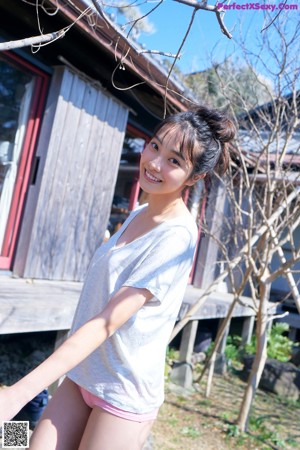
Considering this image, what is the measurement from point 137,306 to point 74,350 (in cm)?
19

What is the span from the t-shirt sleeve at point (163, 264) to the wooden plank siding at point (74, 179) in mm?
3580

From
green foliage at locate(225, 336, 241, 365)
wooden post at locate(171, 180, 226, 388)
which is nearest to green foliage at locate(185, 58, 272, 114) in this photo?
wooden post at locate(171, 180, 226, 388)

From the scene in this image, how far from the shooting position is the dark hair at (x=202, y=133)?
4.34 feet

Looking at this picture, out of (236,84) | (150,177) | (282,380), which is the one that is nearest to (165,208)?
(150,177)

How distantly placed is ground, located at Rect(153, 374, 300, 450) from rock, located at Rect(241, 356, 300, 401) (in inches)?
6.3

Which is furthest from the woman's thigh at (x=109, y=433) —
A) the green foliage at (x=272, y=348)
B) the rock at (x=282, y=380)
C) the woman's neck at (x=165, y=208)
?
the green foliage at (x=272, y=348)

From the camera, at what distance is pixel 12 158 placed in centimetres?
468

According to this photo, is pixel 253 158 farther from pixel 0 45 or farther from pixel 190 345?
pixel 0 45

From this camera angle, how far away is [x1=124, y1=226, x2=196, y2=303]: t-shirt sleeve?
1.15m

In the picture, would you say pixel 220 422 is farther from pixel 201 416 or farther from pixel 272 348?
pixel 272 348

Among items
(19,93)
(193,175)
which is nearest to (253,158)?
(19,93)

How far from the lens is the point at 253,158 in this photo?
6098 millimetres

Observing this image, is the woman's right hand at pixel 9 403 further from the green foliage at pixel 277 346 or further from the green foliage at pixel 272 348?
the green foliage at pixel 277 346

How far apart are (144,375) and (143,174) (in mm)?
552
